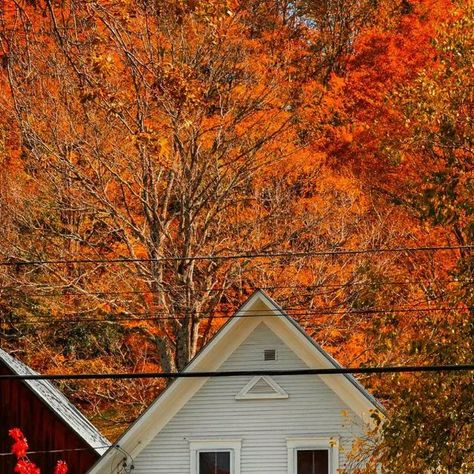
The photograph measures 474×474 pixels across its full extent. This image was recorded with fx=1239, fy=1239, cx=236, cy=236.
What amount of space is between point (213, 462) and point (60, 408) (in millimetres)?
4825

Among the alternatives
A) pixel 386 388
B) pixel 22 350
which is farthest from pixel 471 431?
pixel 22 350

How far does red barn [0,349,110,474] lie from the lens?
27547 millimetres

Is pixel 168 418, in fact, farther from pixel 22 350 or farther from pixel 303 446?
pixel 22 350

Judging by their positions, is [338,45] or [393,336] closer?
[393,336]

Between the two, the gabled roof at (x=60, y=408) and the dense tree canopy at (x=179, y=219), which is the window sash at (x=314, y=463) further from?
the dense tree canopy at (x=179, y=219)

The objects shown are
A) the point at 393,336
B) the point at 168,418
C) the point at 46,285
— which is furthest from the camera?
the point at 46,285

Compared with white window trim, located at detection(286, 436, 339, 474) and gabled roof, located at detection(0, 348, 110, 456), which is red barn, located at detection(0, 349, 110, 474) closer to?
gabled roof, located at detection(0, 348, 110, 456)

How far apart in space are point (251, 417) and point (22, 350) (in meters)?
10.5

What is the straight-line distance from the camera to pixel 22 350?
33375 mm

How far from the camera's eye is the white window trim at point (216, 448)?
2456 cm

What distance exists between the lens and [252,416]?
976 inches

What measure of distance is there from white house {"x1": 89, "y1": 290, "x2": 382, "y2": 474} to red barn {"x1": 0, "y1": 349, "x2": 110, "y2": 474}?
332 cm

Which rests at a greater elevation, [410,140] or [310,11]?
[310,11]

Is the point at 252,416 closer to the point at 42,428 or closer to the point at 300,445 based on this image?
the point at 300,445
